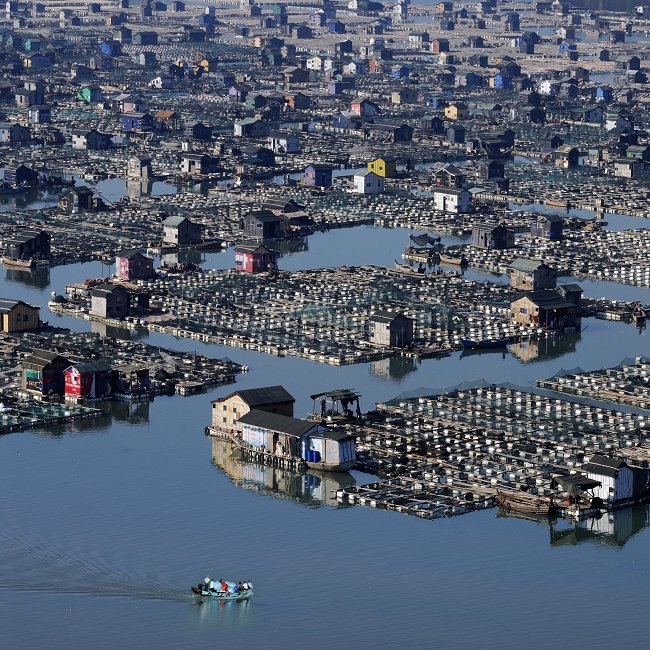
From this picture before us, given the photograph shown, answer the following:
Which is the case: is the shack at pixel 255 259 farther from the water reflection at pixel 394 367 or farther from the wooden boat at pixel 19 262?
the water reflection at pixel 394 367

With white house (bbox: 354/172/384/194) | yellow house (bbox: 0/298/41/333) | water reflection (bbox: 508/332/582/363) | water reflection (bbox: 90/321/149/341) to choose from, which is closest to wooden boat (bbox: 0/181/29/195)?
white house (bbox: 354/172/384/194)

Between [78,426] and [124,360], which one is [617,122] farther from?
[78,426]

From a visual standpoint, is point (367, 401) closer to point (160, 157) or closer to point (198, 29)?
point (160, 157)

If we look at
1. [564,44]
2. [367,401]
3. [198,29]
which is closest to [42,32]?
[198,29]

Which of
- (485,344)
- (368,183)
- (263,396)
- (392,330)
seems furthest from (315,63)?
(263,396)

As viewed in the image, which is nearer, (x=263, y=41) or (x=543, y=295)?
(x=543, y=295)
